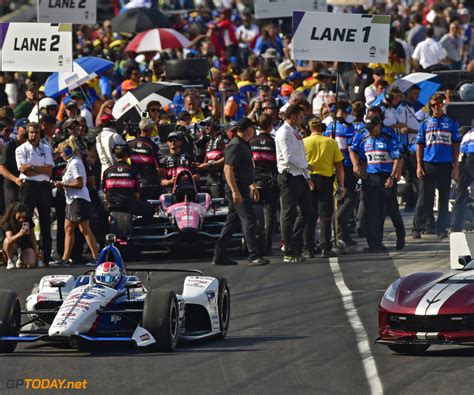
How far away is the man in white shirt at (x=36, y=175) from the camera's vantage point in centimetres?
2000

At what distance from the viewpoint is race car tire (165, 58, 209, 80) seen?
26734 mm

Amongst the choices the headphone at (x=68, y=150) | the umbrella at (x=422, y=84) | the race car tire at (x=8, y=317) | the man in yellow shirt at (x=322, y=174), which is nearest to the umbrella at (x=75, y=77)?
the headphone at (x=68, y=150)

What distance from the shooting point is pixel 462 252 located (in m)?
16.8

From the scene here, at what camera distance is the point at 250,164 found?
63.3ft

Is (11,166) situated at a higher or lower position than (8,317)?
lower

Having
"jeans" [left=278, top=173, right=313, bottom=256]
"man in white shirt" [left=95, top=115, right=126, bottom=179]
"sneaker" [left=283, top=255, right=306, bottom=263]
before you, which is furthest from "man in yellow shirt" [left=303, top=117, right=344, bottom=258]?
"man in white shirt" [left=95, top=115, right=126, bottom=179]

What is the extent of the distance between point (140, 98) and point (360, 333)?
10.9 metres

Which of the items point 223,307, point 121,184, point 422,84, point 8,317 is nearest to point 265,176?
point 121,184

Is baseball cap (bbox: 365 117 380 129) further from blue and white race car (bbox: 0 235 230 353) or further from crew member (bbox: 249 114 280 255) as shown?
blue and white race car (bbox: 0 235 230 353)

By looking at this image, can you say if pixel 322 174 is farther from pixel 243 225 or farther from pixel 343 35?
pixel 343 35

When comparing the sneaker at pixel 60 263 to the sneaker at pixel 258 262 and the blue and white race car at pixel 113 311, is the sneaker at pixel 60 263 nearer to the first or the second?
the sneaker at pixel 258 262

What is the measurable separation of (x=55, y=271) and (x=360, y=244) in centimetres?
485

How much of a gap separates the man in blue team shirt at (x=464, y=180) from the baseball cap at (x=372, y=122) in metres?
1.97

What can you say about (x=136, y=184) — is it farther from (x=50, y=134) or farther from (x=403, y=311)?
(x=403, y=311)
